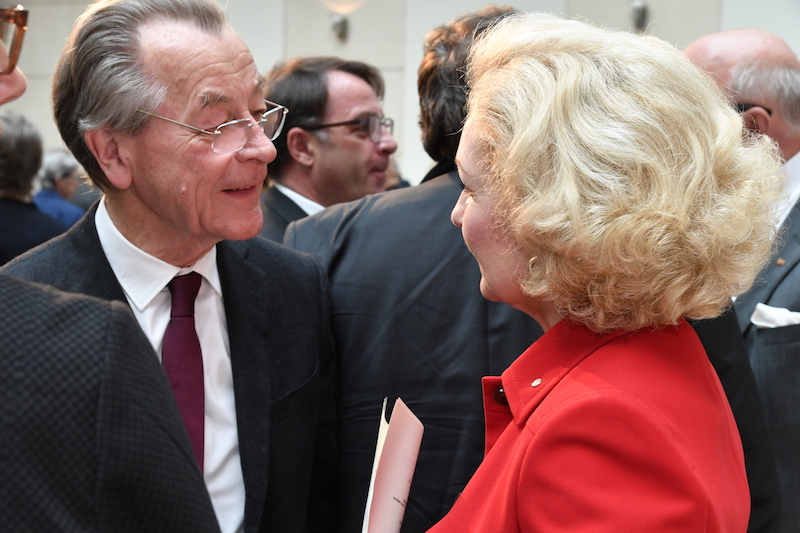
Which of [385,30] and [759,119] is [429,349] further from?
[385,30]

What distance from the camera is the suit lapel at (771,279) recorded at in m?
2.25

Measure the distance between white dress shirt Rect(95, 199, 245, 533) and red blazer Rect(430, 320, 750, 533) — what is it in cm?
51

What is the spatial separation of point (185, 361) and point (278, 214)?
157 cm

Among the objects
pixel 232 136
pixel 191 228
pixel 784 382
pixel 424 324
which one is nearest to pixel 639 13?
pixel 784 382

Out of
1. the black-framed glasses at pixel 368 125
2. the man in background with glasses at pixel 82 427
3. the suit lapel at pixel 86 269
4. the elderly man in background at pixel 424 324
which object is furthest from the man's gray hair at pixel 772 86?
the man in background with glasses at pixel 82 427

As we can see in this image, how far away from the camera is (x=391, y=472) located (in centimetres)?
136

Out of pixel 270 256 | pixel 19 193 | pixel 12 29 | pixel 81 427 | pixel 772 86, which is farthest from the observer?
pixel 19 193

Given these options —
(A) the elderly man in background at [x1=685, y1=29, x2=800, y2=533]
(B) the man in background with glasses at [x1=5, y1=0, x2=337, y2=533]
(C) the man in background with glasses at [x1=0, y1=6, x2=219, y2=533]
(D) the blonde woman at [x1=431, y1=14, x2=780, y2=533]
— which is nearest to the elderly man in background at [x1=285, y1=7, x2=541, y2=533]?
(B) the man in background with glasses at [x1=5, y1=0, x2=337, y2=533]

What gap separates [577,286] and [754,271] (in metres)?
0.30

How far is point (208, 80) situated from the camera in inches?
61.6

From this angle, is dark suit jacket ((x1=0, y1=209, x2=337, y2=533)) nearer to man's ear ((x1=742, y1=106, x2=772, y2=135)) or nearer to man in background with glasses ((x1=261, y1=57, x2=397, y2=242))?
man in background with glasses ((x1=261, y1=57, x2=397, y2=242))

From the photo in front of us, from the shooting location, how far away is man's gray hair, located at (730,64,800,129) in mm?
2664

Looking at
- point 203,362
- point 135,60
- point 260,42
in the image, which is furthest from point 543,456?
point 260,42

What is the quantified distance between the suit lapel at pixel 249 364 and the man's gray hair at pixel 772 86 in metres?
1.92
